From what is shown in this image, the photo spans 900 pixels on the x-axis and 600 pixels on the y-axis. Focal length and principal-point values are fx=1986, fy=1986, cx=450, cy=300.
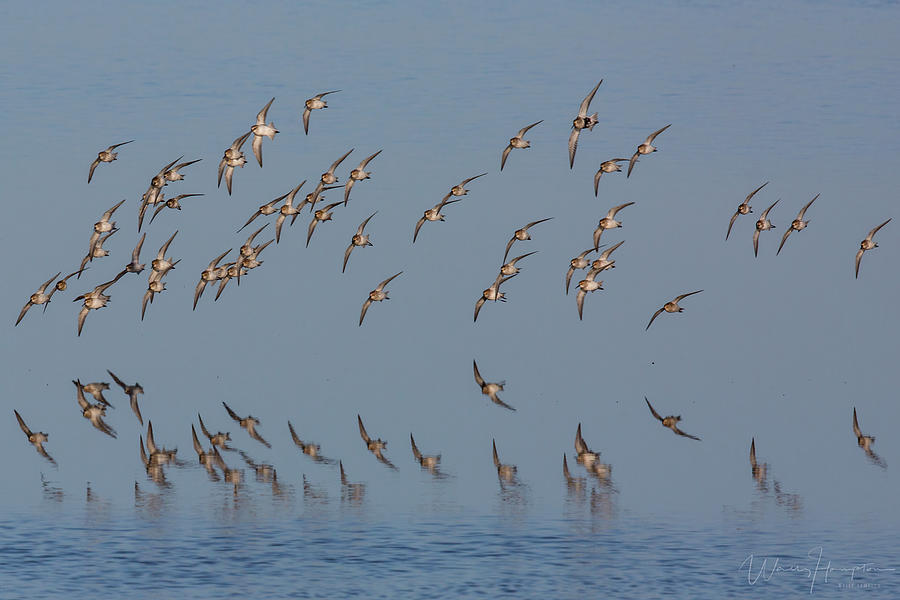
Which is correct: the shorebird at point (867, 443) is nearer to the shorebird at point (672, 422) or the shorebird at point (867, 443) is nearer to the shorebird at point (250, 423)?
the shorebird at point (672, 422)

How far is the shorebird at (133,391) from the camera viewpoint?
164 ft

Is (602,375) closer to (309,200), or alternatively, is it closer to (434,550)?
(309,200)

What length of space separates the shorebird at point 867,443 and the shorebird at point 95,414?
17377 millimetres

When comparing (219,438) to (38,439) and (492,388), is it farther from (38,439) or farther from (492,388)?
(492,388)

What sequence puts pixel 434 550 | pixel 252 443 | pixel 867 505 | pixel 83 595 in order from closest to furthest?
pixel 83 595 → pixel 434 550 → pixel 867 505 → pixel 252 443

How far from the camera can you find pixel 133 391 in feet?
176

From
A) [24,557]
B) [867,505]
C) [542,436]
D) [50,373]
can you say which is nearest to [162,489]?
[24,557]

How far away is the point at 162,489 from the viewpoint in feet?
133

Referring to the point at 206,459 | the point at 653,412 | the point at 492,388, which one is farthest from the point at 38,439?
the point at 653,412

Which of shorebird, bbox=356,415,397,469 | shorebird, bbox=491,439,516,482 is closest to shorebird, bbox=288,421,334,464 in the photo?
shorebird, bbox=356,415,397,469

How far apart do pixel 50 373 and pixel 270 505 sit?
1990 cm

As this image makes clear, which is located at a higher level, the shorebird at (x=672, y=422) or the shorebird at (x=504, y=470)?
the shorebird at (x=672, y=422)
